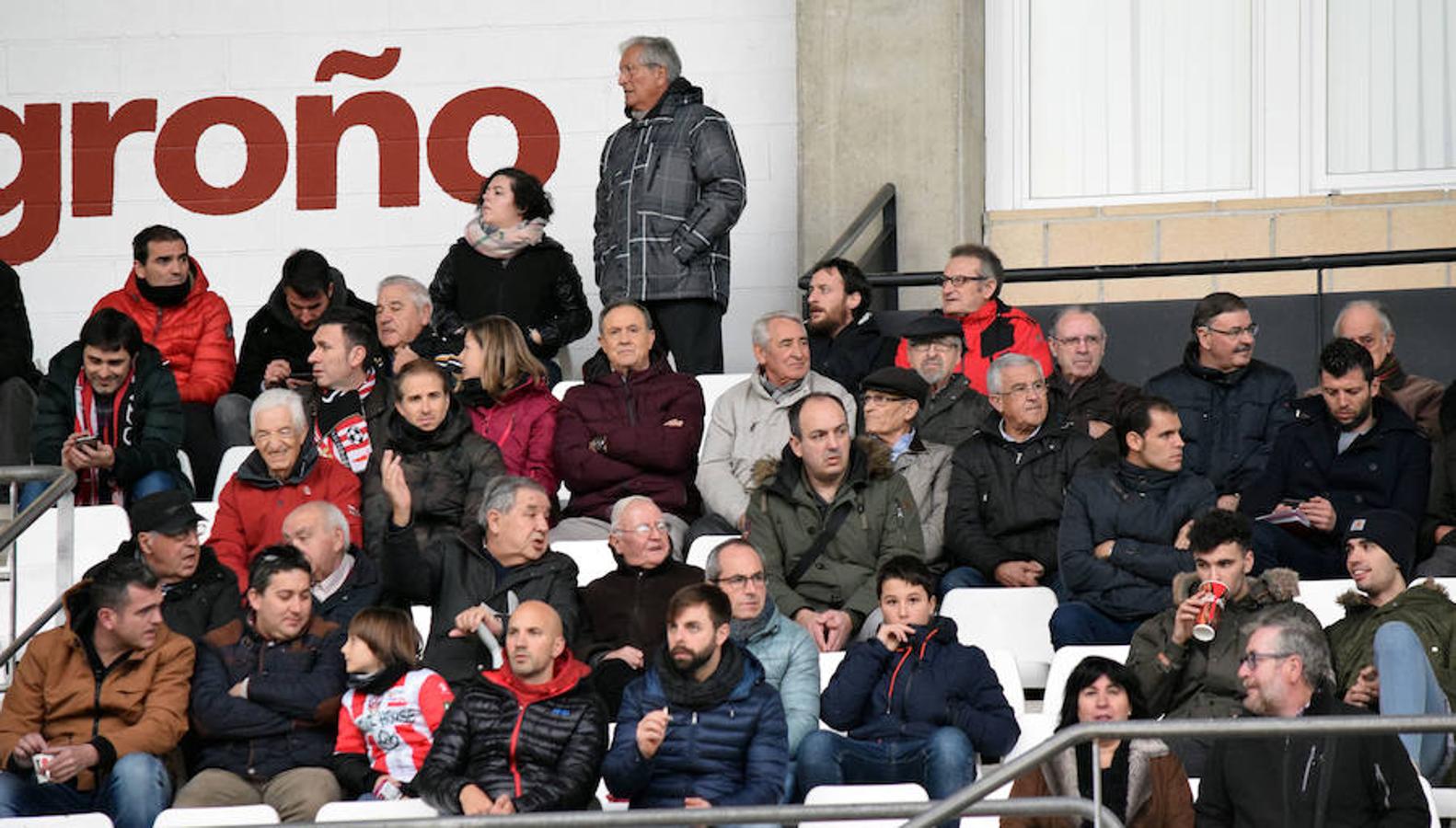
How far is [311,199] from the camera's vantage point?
12.0 meters

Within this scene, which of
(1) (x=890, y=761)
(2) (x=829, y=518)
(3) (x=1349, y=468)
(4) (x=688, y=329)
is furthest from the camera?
(4) (x=688, y=329)

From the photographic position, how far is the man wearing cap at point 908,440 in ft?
28.3

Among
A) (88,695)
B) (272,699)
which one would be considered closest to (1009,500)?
(272,699)

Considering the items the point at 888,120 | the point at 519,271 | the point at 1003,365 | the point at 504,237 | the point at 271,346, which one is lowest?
the point at 1003,365

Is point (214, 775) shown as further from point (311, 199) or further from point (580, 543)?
point (311, 199)

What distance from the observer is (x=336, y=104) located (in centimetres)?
1198

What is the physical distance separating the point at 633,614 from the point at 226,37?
5.22 metres

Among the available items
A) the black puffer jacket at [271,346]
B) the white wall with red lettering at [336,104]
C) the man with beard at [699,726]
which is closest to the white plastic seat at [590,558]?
the man with beard at [699,726]

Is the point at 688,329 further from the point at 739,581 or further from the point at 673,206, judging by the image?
the point at 739,581

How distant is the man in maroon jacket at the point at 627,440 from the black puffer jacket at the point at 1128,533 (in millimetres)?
1373

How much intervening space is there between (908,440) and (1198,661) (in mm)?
1699

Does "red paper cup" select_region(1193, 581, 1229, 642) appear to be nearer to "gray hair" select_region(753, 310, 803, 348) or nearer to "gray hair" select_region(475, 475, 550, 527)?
"gray hair" select_region(475, 475, 550, 527)

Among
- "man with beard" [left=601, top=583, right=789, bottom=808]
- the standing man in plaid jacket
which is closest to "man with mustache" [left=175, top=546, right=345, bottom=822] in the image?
"man with beard" [left=601, top=583, right=789, bottom=808]

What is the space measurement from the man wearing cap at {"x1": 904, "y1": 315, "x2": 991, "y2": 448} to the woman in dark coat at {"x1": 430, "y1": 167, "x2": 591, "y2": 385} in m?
1.42
